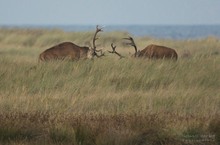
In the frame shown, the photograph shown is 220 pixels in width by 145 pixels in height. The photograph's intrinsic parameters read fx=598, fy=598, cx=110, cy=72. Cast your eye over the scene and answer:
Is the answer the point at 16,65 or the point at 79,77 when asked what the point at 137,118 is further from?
the point at 16,65

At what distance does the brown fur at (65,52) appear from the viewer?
1440 centimetres

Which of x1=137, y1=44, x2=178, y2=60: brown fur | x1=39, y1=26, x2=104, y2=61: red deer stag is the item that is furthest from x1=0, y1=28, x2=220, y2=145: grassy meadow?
x1=137, y1=44, x2=178, y2=60: brown fur

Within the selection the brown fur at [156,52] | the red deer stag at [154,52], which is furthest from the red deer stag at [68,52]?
the brown fur at [156,52]

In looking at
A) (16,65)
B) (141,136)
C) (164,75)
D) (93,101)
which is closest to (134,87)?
(164,75)

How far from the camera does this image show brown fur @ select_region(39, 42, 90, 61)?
14.4 meters

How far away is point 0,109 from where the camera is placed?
9.58m

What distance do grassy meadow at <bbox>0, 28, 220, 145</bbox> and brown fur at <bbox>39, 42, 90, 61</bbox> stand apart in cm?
70

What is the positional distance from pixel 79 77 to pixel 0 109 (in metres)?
3.33

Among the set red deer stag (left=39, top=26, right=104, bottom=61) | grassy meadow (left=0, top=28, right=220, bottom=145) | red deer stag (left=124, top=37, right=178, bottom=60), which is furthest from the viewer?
red deer stag (left=124, top=37, right=178, bottom=60)

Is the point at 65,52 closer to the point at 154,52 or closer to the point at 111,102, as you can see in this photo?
the point at 154,52

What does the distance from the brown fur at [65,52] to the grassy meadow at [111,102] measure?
2.30 ft

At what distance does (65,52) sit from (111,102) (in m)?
4.18

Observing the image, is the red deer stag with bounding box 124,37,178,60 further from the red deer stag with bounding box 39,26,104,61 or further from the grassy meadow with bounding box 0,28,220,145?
the red deer stag with bounding box 39,26,104,61

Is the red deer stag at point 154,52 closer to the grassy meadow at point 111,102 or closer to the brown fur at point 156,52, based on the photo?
the brown fur at point 156,52
